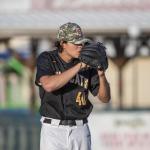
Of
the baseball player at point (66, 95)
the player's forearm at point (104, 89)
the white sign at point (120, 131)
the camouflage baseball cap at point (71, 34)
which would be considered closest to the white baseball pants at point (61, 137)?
the baseball player at point (66, 95)

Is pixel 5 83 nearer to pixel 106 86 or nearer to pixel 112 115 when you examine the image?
pixel 112 115

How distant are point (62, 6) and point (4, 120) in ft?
28.6

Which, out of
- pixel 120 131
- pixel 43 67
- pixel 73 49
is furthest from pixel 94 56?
pixel 120 131

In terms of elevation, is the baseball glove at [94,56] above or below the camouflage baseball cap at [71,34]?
below

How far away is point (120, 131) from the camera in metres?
13.0

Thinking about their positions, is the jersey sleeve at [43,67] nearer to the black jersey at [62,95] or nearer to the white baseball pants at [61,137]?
the black jersey at [62,95]

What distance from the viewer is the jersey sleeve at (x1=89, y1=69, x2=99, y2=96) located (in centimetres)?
693

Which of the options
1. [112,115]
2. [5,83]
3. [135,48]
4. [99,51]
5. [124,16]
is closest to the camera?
[99,51]

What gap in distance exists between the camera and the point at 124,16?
69.6ft

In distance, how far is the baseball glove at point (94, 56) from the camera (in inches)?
253

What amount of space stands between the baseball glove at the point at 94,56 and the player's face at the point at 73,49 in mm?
128

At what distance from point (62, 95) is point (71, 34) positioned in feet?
1.78

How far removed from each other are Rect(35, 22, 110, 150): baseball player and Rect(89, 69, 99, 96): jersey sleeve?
2 cm

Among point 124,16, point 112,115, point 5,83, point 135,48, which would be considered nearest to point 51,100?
point 112,115
